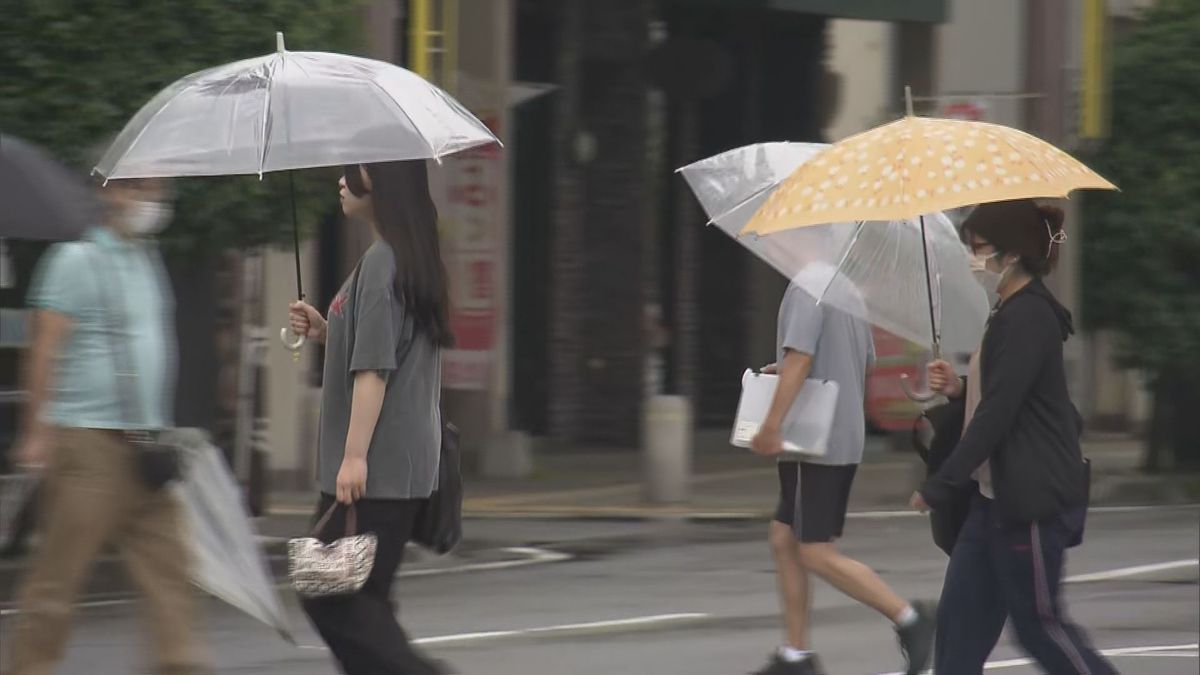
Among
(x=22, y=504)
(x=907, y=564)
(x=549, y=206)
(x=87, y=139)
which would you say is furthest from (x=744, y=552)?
(x=549, y=206)

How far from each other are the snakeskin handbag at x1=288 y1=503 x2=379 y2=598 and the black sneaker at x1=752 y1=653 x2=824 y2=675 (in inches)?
94.0

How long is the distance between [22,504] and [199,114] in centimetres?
209

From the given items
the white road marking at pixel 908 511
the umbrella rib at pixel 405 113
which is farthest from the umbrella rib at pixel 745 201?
the white road marking at pixel 908 511

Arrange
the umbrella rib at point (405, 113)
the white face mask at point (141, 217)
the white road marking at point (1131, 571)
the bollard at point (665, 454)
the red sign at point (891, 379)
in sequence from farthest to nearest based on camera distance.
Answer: the red sign at point (891, 379), the bollard at point (665, 454), the white road marking at point (1131, 571), the white face mask at point (141, 217), the umbrella rib at point (405, 113)

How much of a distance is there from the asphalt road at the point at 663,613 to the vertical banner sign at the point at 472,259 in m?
3.29

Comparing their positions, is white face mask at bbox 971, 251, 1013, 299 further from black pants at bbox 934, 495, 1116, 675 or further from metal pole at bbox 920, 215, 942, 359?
black pants at bbox 934, 495, 1116, 675

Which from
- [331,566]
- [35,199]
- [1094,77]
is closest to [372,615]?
[331,566]

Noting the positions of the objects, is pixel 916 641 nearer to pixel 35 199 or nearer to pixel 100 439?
pixel 100 439

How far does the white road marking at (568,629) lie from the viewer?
973cm

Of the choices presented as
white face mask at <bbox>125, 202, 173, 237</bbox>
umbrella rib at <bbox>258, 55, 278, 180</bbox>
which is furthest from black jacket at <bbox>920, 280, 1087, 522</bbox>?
white face mask at <bbox>125, 202, 173, 237</bbox>

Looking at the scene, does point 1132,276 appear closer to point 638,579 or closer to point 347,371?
point 638,579

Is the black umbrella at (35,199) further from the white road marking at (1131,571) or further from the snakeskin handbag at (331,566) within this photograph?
the white road marking at (1131,571)

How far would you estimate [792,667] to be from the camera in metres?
8.31

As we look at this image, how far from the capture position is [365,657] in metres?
6.39
